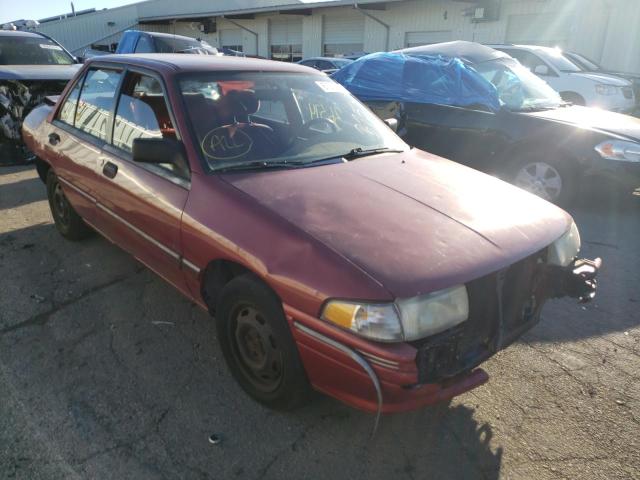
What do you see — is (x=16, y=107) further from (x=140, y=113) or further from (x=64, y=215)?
(x=140, y=113)

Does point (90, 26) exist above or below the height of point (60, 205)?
above

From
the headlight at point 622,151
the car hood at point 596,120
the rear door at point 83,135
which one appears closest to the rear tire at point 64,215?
the rear door at point 83,135

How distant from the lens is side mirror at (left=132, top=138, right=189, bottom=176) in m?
2.57

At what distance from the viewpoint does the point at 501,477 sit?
2096 millimetres

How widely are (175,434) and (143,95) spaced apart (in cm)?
207

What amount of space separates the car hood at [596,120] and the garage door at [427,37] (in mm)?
12769

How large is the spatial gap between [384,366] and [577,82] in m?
10.6

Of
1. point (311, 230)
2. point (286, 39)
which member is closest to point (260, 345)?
point (311, 230)

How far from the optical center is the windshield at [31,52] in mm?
8189

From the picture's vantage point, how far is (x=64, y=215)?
14.3 ft

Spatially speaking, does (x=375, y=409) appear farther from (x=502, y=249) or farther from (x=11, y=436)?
(x=11, y=436)

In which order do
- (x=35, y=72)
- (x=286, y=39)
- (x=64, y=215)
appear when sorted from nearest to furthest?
(x=64, y=215)
(x=35, y=72)
(x=286, y=39)

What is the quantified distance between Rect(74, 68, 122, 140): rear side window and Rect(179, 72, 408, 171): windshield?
2.80 ft

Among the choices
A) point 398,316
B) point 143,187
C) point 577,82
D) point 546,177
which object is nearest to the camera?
point 398,316
